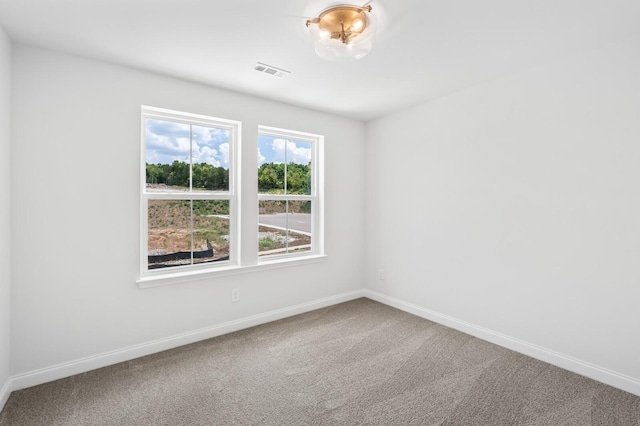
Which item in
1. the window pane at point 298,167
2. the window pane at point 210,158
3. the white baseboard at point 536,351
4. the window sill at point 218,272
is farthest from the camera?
the window pane at point 298,167

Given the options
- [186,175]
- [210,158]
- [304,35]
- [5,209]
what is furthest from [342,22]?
[5,209]

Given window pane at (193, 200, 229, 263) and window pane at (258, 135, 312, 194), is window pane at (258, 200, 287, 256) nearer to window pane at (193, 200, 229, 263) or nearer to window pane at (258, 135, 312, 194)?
window pane at (258, 135, 312, 194)

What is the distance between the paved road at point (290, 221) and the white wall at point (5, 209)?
1.93m

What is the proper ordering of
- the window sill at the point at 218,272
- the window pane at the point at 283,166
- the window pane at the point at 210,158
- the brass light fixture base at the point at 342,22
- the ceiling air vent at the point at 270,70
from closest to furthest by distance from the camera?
the brass light fixture base at the point at 342,22
the ceiling air vent at the point at 270,70
the window sill at the point at 218,272
the window pane at the point at 210,158
the window pane at the point at 283,166

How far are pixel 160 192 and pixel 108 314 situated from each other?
1.06 m

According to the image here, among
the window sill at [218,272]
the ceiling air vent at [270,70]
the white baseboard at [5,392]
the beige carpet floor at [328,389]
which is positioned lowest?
the beige carpet floor at [328,389]

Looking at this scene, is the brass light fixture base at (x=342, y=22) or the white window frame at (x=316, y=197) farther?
the white window frame at (x=316, y=197)

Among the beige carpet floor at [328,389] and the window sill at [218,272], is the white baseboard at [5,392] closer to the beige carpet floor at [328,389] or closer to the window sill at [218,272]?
the beige carpet floor at [328,389]

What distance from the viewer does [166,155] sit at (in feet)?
9.36

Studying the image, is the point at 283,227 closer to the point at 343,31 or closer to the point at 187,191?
the point at 187,191

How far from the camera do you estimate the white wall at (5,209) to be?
1.97m

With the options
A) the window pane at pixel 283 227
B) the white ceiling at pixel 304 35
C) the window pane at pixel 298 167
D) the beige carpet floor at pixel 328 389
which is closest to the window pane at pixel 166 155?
the white ceiling at pixel 304 35

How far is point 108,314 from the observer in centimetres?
247

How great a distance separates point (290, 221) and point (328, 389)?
1.92 m
